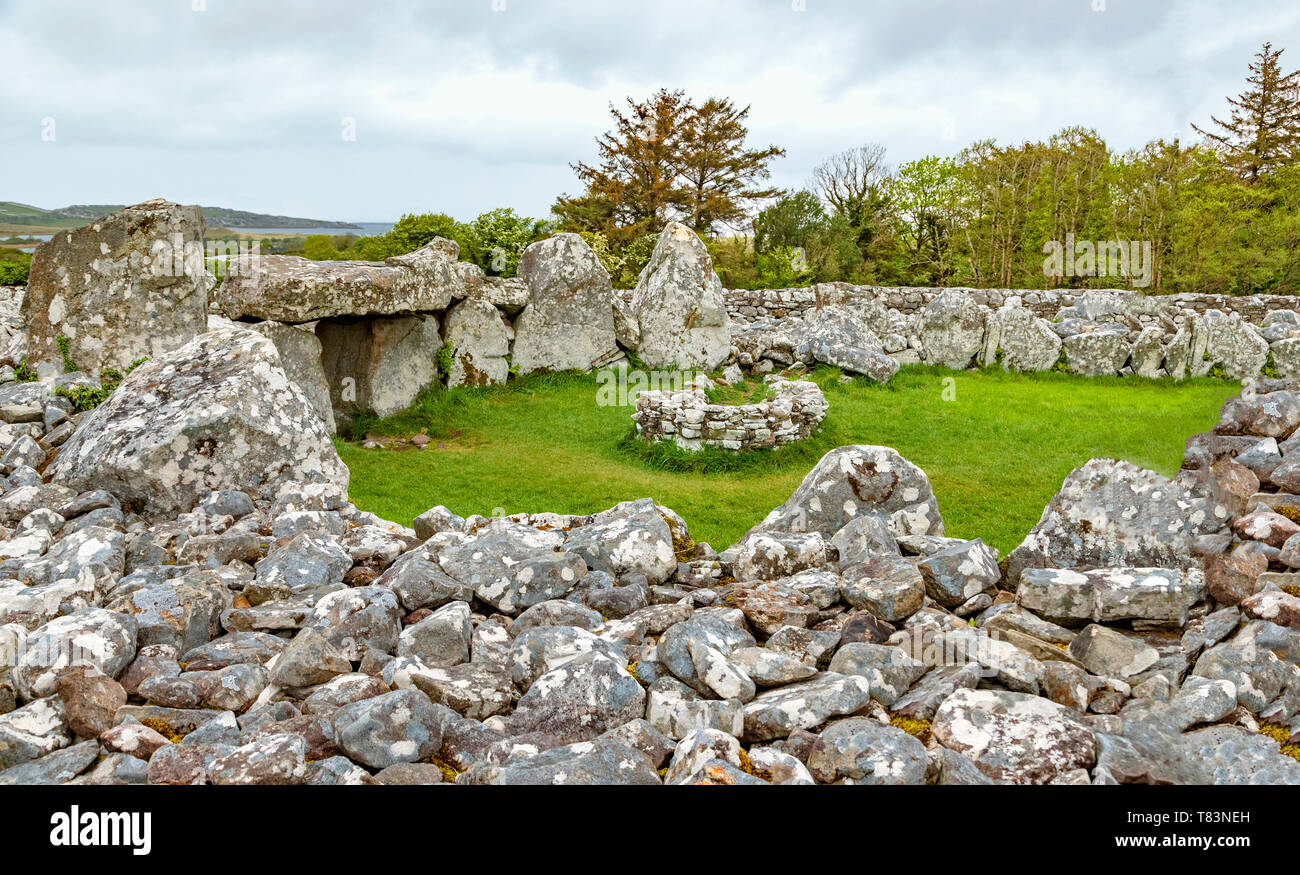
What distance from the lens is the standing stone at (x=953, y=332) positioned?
56.0 feet

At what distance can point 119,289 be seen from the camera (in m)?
8.78

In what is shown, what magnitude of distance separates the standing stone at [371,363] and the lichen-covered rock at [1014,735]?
10466 mm

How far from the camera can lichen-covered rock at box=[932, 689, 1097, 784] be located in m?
2.67

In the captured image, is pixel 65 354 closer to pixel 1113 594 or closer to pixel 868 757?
pixel 868 757

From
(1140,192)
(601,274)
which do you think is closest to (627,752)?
(601,274)

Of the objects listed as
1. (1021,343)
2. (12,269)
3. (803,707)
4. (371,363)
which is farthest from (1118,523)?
(12,269)

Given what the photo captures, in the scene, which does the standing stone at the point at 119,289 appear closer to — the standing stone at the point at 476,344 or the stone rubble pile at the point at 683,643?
the stone rubble pile at the point at 683,643

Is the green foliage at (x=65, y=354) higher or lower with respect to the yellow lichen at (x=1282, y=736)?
higher

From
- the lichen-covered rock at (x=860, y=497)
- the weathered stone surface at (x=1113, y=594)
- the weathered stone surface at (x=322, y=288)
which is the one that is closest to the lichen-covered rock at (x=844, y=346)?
the weathered stone surface at (x=322, y=288)

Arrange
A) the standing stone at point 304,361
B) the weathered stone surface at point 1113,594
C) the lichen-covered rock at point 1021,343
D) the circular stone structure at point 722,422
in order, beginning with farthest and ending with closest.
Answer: the lichen-covered rock at point 1021,343 < the standing stone at point 304,361 < the circular stone structure at point 722,422 < the weathered stone surface at point 1113,594

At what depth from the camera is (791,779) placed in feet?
8.36

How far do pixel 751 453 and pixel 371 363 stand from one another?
5.42m

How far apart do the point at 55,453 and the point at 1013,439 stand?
1019 cm
